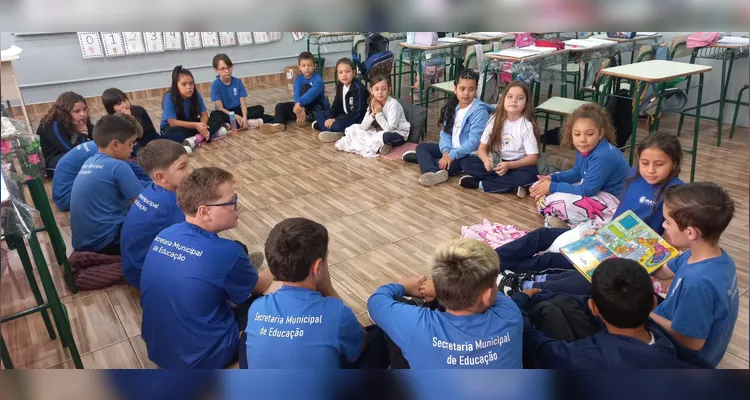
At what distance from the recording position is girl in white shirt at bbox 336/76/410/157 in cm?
418

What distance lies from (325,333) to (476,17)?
1.22 m

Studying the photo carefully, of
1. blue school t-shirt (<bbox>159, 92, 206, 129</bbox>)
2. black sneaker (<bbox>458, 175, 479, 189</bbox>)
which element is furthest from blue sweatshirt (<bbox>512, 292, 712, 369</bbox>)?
blue school t-shirt (<bbox>159, 92, 206, 129</bbox>)

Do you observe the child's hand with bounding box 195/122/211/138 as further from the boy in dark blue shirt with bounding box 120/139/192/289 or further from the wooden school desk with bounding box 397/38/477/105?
the boy in dark blue shirt with bounding box 120/139/192/289

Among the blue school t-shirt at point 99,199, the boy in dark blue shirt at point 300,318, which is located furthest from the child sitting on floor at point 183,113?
the boy in dark blue shirt at point 300,318

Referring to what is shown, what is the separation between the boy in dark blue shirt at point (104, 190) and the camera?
7.87 feet

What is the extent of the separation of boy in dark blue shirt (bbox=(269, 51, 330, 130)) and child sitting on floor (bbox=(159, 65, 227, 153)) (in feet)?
2.42

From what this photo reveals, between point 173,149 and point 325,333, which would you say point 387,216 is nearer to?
point 173,149

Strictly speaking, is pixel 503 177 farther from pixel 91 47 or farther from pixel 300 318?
pixel 91 47

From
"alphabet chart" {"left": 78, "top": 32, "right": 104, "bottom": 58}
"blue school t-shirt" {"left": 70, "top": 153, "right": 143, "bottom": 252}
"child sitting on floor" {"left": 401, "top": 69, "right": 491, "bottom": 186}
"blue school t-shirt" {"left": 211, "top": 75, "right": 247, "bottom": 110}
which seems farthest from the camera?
"alphabet chart" {"left": 78, "top": 32, "right": 104, "bottom": 58}

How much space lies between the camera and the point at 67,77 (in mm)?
6160

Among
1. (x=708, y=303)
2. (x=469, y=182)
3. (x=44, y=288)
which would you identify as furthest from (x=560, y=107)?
(x=44, y=288)

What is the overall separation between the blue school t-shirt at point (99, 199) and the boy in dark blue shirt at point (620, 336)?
77.6 inches

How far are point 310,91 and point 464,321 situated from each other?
159 inches

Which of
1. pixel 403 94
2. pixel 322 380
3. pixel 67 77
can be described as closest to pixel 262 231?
pixel 322 380
